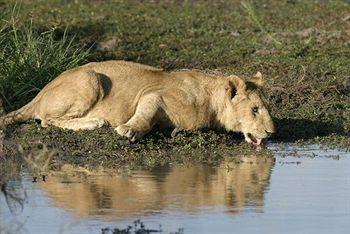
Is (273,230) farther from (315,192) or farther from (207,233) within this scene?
(315,192)

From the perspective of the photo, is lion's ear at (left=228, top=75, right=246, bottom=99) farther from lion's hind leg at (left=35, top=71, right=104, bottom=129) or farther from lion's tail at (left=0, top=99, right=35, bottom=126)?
lion's tail at (left=0, top=99, right=35, bottom=126)

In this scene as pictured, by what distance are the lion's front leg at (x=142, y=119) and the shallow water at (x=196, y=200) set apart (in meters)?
1.01

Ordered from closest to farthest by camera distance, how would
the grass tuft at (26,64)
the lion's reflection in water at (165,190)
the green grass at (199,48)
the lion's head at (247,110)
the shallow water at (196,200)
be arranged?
the shallow water at (196,200)
the lion's reflection in water at (165,190)
the lion's head at (247,110)
the green grass at (199,48)
the grass tuft at (26,64)

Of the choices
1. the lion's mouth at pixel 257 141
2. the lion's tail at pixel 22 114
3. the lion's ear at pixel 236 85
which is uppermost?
the lion's ear at pixel 236 85

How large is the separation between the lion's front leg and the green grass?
14 centimetres

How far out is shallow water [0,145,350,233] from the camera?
8820mm

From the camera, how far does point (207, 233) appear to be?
855 cm

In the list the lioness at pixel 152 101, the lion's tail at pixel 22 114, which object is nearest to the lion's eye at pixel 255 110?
the lioness at pixel 152 101

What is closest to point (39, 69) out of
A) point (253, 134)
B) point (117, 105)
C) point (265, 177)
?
point (117, 105)

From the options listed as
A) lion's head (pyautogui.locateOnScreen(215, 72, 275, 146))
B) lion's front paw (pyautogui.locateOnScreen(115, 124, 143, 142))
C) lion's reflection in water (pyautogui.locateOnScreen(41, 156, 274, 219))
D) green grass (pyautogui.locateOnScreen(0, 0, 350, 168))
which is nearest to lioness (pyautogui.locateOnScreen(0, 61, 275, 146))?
lion's head (pyautogui.locateOnScreen(215, 72, 275, 146))

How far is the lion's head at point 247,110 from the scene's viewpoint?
508 inches

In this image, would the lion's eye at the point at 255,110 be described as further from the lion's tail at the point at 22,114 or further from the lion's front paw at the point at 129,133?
the lion's tail at the point at 22,114

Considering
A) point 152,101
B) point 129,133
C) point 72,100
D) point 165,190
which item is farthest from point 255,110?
point 165,190

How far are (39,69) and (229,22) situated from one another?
6.40 meters
